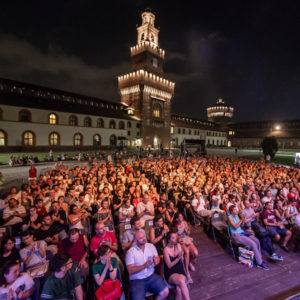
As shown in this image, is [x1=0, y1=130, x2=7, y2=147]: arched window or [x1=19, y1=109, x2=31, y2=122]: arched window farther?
[x1=19, y1=109, x2=31, y2=122]: arched window

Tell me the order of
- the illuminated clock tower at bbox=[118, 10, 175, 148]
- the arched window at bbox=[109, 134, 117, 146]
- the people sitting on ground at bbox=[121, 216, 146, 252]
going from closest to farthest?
the people sitting on ground at bbox=[121, 216, 146, 252] → the arched window at bbox=[109, 134, 117, 146] → the illuminated clock tower at bbox=[118, 10, 175, 148]

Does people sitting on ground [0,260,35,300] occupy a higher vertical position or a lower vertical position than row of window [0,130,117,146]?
lower

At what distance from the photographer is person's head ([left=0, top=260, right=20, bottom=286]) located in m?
2.77

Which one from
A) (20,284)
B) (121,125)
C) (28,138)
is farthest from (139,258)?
(121,125)

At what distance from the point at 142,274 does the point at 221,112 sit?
96.1m

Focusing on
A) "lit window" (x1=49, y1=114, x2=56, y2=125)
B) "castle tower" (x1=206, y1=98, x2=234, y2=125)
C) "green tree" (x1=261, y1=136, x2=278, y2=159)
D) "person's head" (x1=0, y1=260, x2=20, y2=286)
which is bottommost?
"person's head" (x1=0, y1=260, x2=20, y2=286)

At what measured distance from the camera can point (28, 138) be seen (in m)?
27.7

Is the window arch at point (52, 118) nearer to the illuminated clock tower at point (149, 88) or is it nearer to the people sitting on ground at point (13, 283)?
the illuminated clock tower at point (149, 88)

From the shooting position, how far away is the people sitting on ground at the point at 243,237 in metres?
4.77

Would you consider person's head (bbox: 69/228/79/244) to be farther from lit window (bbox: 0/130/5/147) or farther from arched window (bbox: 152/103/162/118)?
arched window (bbox: 152/103/162/118)

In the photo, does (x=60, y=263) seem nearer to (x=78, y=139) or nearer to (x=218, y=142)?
(x=78, y=139)

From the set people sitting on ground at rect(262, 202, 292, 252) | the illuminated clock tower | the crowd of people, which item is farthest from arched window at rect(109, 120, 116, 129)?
people sitting on ground at rect(262, 202, 292, 252)

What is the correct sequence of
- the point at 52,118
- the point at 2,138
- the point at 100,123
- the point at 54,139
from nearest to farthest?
the point at 2,138 < the point at 52,118 < the point at 54,139 < the point at 100,123

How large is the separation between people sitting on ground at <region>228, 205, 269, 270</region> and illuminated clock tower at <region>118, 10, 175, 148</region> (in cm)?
3954
